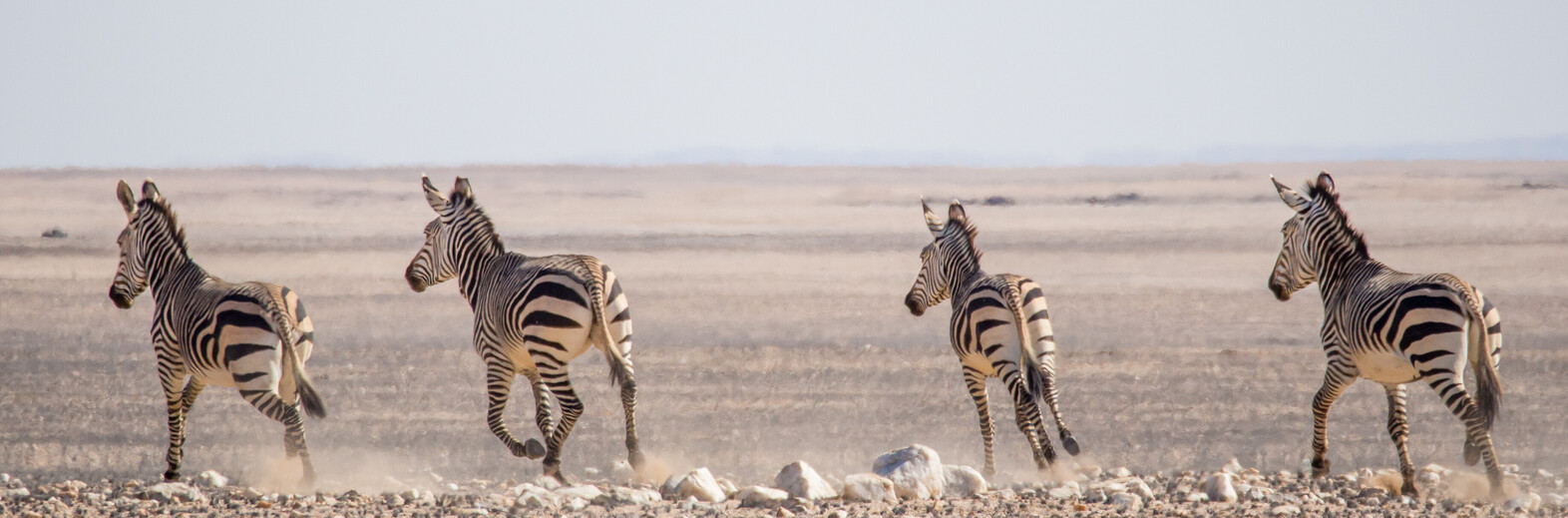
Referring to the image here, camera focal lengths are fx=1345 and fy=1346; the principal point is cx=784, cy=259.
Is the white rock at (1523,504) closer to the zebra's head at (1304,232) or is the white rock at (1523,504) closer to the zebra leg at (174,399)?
the zebra's head at (1304,232)

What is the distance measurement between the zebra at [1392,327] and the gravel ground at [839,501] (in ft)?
0.92

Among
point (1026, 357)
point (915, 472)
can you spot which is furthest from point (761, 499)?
point (1026, 357)

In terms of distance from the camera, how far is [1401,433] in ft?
27.2

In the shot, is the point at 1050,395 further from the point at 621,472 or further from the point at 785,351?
the point at 785,351

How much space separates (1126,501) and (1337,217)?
2.69 m

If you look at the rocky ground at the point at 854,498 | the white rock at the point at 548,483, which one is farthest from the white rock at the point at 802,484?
the white rock at the point at 548,483

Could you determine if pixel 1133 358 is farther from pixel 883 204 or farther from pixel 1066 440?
pixel 883 204

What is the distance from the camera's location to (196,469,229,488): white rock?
8.41 metres

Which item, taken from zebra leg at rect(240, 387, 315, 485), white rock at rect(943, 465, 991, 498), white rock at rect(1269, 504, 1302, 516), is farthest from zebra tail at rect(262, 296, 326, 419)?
white rock at rect(1269, 504, 1302, 516)

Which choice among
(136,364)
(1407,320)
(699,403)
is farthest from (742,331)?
(1407,320)

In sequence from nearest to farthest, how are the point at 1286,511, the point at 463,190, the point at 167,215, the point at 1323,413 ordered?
the point at 1286,511, the point at 1323,413, the point at 167,215, the point at 463,190

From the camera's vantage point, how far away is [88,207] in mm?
44812

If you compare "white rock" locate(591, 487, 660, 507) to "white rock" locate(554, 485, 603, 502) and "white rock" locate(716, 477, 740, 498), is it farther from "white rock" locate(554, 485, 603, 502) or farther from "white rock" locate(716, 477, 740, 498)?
"white rock" locate(716, 477, 740, 498)

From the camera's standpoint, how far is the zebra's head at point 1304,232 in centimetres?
903
